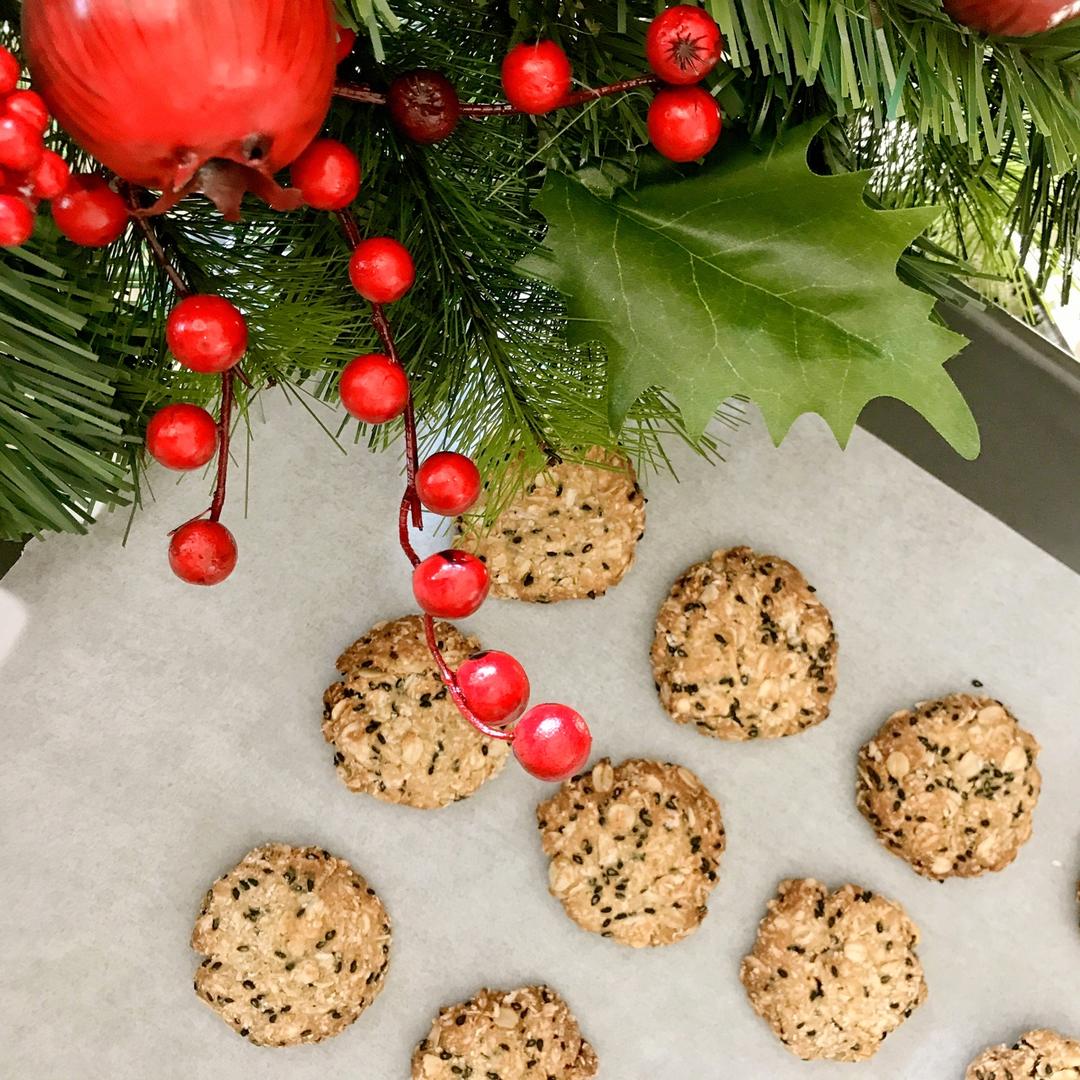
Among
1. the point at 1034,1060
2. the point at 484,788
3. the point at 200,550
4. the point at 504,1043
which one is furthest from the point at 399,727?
the point at 1034,1060

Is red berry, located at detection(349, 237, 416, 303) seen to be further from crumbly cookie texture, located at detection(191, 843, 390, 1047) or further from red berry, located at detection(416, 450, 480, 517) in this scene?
crumbly cookie texture, located at detection(191, 843, 390, 1047)

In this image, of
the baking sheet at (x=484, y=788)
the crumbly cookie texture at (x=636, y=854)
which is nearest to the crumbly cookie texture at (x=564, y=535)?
the baking sheet at (x=484, y=788)

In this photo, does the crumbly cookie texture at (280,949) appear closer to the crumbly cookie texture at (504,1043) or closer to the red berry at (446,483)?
the crumbly cookie texture at (504,1043)

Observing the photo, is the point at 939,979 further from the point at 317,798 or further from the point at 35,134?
the point at 35,134

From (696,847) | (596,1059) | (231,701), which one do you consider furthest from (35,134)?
(596,1059)

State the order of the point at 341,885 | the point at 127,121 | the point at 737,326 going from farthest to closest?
the point at 341,885 < the point at 737,326 < the point at 127,121

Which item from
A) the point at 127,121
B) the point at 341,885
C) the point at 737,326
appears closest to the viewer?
the point at 127,121

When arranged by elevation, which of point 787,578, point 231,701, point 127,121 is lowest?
point 231,701
